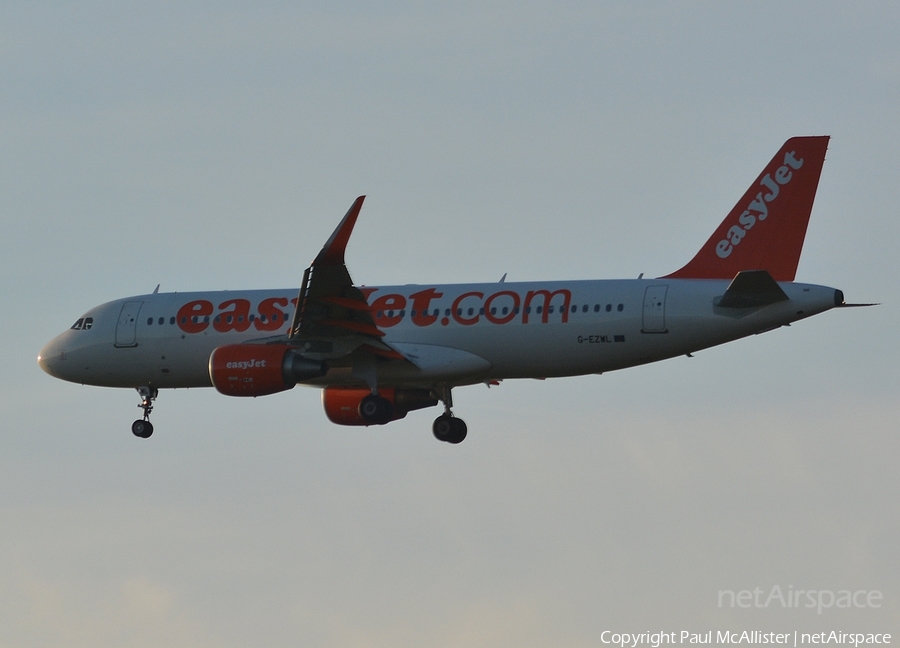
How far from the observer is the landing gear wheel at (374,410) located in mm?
37562

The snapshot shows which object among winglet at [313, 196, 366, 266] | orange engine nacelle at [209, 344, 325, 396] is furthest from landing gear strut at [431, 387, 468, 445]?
winglet at [313, 196, 366, 266]

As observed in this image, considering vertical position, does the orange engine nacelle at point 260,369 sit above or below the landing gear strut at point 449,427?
below

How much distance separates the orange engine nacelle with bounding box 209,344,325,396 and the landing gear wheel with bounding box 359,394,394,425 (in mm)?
1661

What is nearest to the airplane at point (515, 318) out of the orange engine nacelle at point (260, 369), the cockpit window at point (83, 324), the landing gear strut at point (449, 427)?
the orange engine nacelle at point (260, 369)

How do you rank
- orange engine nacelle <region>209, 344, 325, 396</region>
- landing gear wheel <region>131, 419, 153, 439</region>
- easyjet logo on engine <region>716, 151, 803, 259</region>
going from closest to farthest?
orange engine nacelle <region>209, 344, 325, 396</region>, easyjet logo on engine <region>716, 151, 803, 259</region>, landing gear wheel <region>131, 419, 153, 439</region>

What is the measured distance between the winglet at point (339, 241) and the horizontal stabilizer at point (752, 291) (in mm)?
7826

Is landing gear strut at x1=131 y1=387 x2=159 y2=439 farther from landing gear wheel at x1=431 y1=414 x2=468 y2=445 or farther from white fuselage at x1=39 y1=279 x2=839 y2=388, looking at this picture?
landing gear wheel at x1=431 y1=414 x2=468 y2=445

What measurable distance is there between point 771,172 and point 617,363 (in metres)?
5.45

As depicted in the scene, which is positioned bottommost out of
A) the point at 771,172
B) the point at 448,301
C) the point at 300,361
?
the point at 300,361

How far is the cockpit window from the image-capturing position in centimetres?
4162

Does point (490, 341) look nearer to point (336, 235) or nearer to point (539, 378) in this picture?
point (539, 378)

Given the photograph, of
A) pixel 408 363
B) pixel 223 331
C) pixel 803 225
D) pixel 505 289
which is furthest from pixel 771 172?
pixel 223 331

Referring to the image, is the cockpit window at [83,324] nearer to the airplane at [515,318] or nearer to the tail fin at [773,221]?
the airplane at [515,318]

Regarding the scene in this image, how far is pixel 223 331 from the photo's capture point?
39.2m
